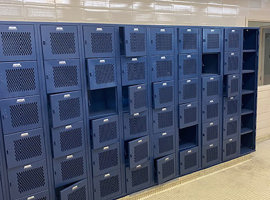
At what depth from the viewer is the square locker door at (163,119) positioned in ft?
10.5

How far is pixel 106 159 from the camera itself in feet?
9.46

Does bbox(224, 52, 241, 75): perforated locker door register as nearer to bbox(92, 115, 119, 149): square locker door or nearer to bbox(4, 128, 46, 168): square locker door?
bbox(92, 115, 119, 149): square locker door

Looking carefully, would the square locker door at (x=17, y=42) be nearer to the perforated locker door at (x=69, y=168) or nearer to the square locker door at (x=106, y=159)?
the perforated locker door at (x=69, y=168)

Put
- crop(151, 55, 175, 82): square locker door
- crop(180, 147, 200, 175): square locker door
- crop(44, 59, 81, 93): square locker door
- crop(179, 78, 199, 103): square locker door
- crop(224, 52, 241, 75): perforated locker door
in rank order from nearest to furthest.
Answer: crop(44, 59, 81, 93): square locker door < crop(151, 55, 175, 82): square locker door < crop(179, 78, 199, 103): square locker door < crop(180, 147, 200, 175): square locker door < crop(224, 52, 241, 75): perforated locker door

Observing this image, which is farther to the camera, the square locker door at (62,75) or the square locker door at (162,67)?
the square locker door at (162,67)

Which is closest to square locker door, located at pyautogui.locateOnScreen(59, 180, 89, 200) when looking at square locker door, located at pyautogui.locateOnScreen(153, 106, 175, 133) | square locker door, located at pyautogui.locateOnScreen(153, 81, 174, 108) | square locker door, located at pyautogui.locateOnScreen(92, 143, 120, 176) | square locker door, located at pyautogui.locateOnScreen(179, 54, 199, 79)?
square locker door, located at pyautogui.locateOnScreen(92, 143, 120, 176)

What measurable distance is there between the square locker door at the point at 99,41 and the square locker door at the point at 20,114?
2.23 feet

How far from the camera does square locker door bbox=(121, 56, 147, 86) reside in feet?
9.30

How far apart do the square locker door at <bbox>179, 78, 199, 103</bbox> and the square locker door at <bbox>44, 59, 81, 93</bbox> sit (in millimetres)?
1351

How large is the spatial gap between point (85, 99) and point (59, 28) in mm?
711

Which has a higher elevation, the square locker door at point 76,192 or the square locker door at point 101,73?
the square locker door at point 101,73

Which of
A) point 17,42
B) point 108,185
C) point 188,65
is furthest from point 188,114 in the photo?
point 17,42

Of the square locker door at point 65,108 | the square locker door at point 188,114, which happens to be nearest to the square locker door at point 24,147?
the square locker door at point 65,108

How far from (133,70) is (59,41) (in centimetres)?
85
